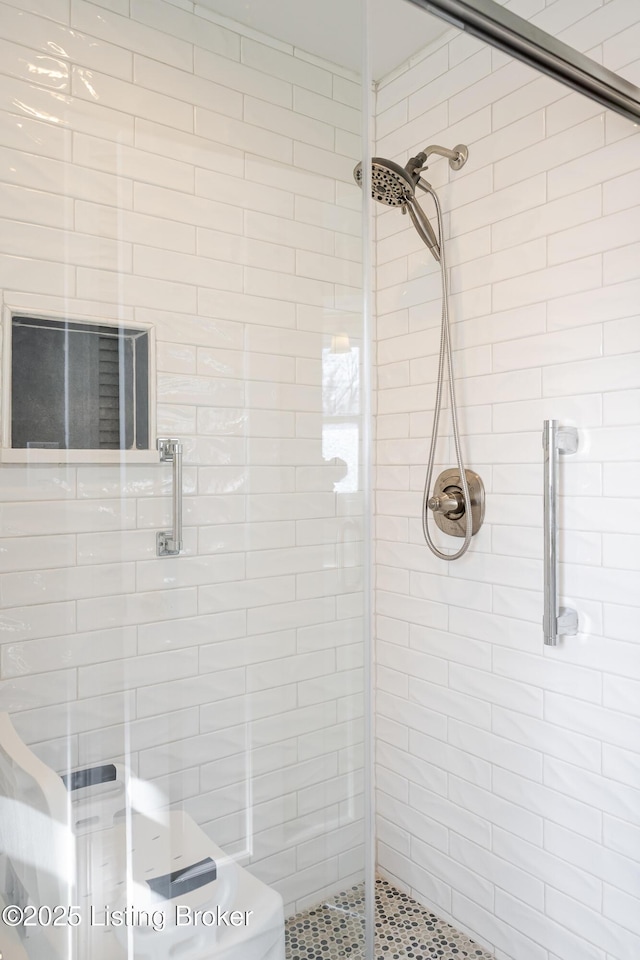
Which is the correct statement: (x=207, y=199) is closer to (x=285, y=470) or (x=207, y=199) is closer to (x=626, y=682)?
(x=285, y=470)

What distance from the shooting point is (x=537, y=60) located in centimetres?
117

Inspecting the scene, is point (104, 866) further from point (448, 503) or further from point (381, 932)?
point (381, 932)

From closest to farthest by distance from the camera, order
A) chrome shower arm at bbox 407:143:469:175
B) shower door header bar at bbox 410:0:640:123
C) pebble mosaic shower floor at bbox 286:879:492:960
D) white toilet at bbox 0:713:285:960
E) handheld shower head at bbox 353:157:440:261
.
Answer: white toilet at bbox 0:713:285:960 → pebble mosaic shower floor at bbox 286:879:492:960 → shower door header bar at bbox 410:0:640:123 → handheld shower head at bbox 353:157:440:261 → chrome shower arm at bbox 407:143:469:175

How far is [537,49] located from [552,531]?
0.96 m

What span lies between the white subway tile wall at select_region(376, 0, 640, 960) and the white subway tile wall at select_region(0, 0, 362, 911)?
78 centimetres

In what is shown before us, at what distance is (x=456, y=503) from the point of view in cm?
179

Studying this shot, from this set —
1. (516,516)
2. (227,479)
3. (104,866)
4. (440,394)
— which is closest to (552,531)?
(516,516)

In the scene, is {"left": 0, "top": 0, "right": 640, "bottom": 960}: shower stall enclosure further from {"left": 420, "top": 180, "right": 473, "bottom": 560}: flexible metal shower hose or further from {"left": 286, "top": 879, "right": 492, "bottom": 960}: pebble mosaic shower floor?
{"left": 420, "top": 180, "right": 473, "bottom": 560}: flexible metal shower hose

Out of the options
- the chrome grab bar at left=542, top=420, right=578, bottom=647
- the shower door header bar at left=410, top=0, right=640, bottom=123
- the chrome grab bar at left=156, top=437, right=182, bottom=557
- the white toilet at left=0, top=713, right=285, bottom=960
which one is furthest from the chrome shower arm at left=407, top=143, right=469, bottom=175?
the white toilet at left=0, top=713, right=285, bottom=960

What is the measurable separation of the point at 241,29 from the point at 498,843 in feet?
6.10

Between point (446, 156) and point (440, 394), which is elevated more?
point (446, 156)

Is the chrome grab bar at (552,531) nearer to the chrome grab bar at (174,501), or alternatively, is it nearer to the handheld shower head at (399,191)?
the handheld shower head at (399,191)

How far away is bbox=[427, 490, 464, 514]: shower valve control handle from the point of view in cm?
180

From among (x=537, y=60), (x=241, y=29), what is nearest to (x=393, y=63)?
(x=537, y=60)
